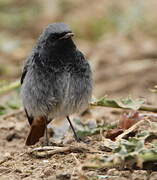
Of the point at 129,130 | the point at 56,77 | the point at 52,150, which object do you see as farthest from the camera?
the point at 56,77

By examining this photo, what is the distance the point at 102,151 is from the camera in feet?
17.2

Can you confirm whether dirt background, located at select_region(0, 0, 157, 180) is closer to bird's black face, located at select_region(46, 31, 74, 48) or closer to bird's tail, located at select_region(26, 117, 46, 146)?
bird's tail, located at select_region(26, 117, 46, 146)

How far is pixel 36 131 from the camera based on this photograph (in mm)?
6484

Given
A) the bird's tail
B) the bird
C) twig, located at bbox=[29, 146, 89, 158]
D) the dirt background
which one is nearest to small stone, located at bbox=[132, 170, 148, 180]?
the dirt background

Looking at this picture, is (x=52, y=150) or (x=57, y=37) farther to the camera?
(x=57, y=37)

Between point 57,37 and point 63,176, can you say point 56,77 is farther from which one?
point 63,176

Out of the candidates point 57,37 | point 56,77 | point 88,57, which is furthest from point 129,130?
point 88,57

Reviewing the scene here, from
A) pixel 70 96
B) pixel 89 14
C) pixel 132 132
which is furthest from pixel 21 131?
pixel 89 14

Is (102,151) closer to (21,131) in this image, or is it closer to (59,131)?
(59,131)

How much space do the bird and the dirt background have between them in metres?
0.41

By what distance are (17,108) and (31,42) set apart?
4.52m

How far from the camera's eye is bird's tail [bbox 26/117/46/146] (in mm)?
6316

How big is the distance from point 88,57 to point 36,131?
3.98m

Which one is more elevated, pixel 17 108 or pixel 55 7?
pixel 55 7
